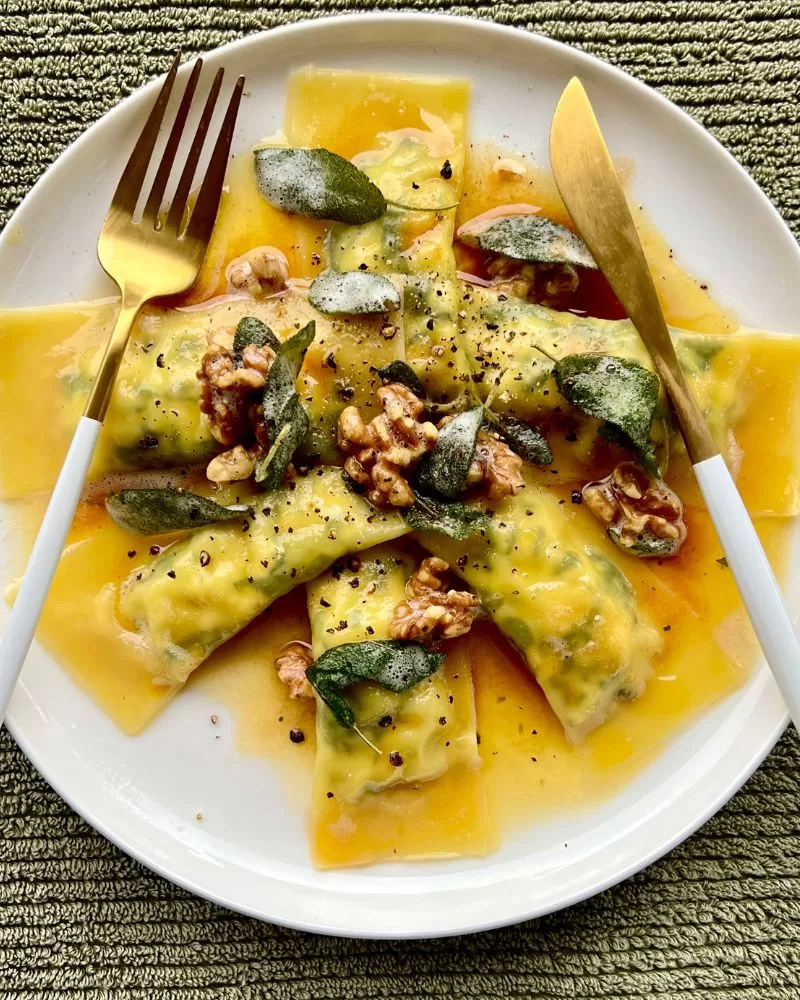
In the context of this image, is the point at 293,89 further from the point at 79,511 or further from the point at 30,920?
the point at 30,920

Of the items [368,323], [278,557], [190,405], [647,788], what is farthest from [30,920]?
[368,323]

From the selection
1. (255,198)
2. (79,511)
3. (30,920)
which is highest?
(255,198)

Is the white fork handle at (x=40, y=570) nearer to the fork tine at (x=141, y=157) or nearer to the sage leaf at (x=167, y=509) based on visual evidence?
the sage leaf at (x=167, y=509)

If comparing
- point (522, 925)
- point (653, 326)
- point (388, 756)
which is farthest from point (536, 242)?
point (522, 925)

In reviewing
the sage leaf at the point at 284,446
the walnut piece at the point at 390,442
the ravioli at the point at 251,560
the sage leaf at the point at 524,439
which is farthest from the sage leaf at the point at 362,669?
the sage leaf at the point at 524,439

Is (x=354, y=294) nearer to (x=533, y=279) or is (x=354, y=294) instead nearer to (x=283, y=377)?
(x=283, y=377)

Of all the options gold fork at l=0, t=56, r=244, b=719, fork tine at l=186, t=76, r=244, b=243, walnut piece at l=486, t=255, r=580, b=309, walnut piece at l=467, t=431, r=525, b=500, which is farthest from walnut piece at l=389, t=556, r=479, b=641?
fork tine at l=186, t=76, r=244, b=243
